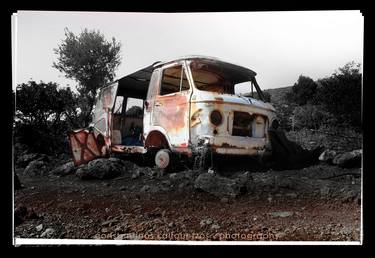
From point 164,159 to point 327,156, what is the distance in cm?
211

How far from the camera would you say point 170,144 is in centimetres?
522

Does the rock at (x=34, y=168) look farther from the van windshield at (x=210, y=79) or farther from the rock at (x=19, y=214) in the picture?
the van windshield at (x=210, y=79)

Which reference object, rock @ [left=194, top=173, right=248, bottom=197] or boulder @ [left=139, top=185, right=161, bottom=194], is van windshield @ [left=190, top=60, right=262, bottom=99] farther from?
boulder @ [left=139, top=185, right=161, bottom=194]

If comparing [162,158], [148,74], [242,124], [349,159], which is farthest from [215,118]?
[349,159]

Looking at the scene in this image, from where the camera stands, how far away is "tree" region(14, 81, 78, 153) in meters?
5.25

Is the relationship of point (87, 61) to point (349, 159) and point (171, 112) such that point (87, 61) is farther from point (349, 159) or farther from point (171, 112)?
point (349, 159)

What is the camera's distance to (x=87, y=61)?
5.53m

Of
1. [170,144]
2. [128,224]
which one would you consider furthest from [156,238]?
[170,144]

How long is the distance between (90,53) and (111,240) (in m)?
2.48

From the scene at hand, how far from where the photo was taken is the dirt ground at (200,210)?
491 centimetres

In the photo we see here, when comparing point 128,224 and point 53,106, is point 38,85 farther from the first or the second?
point 128,224

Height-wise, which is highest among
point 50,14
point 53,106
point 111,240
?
point 50,14

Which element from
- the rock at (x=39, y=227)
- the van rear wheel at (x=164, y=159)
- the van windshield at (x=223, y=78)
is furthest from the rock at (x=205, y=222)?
the rock at (x=39, y=227)

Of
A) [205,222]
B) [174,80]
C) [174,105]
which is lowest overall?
[205,222]
